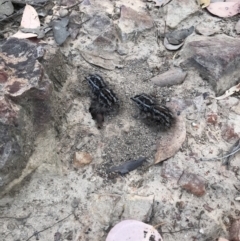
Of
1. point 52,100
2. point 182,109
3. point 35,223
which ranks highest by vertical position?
point 52,100

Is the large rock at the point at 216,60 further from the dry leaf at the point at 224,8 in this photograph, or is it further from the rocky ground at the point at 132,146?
the dry leaf at the point at 224,8

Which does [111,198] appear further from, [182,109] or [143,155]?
[182,109]

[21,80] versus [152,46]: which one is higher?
[21,80]

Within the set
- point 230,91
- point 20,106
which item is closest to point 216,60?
point 230,91

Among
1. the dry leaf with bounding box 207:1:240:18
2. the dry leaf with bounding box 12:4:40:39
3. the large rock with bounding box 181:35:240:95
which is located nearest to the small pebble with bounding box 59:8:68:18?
the dry leaf with bounding box 12:4:40:39

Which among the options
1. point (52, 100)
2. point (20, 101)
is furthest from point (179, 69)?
point (20, 101)

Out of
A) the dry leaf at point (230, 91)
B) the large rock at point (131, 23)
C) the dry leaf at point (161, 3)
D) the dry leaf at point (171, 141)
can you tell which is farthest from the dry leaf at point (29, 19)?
the dry leaf at point (230, 91)

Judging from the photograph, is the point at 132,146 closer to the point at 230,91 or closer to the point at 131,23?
the point at 230,91

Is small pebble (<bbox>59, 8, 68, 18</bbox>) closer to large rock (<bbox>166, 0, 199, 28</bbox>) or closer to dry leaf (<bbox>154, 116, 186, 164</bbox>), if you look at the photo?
large rock (<bbox>166, 0, 199, 28</bbox>)
